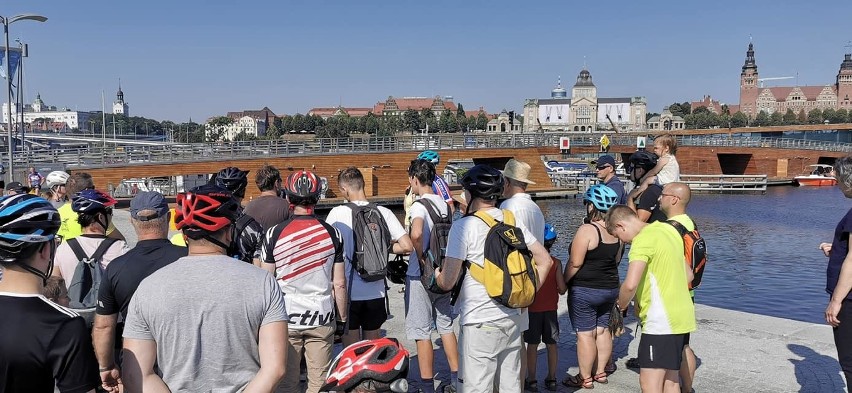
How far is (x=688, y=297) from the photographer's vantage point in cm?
479

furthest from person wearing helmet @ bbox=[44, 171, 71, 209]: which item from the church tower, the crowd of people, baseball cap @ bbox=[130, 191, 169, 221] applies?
the church tower

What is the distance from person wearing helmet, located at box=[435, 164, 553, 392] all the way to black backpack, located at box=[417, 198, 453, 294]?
0.25m

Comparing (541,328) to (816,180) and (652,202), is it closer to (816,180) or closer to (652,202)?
(652,202)

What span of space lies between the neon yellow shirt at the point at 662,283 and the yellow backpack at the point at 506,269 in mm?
887

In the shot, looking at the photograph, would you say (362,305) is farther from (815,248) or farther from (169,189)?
(169,189)

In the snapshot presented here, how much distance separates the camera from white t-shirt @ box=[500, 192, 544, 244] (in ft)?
17.4

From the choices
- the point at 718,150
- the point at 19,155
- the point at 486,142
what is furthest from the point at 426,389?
the point at 718,150

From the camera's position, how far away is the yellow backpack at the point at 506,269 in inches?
170

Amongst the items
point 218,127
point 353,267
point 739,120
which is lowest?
point 353,267

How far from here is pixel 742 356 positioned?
6824 millimetres

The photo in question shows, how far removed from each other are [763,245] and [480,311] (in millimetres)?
26344

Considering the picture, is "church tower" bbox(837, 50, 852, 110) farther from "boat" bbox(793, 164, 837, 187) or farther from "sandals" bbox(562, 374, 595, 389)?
"sandals" bbox(562, 374, 595, 389)

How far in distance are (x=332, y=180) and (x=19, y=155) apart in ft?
61.8

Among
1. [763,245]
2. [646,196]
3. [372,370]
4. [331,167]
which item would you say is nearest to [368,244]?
[372,370]
